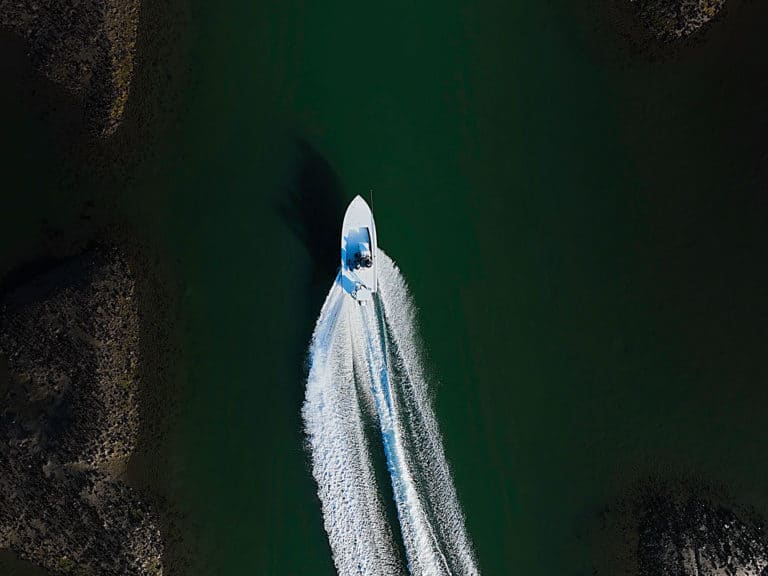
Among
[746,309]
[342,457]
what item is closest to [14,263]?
[342,457]

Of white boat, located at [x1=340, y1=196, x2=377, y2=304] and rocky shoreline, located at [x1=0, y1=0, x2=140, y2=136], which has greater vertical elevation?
rocky shoreline, located at [x1=0, y1=0, x2=140, y2=136]

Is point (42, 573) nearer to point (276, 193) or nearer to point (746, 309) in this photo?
point (276, 193)

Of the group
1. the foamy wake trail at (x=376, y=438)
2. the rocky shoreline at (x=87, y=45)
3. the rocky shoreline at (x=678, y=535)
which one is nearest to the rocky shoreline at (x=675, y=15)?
the foamy wake trail at (x=376, y=438)

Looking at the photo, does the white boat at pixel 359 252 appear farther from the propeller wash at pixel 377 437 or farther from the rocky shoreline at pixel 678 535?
the rocky shoreline at pixel 678 535

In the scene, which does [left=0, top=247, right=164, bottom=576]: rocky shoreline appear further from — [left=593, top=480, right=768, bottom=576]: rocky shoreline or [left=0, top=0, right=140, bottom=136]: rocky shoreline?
[left=593, top=480, right=768, bottom=576]: rocky shoreline

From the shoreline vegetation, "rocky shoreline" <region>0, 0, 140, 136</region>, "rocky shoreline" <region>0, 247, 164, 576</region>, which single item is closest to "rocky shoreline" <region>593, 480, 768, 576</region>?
the shoreline vegetation

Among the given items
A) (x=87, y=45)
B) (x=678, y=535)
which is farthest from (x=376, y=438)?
(x=87, y=45)
